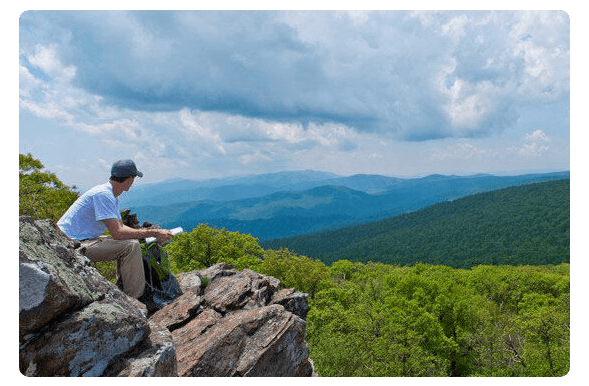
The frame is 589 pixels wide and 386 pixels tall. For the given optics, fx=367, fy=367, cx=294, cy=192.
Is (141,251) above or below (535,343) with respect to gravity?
above

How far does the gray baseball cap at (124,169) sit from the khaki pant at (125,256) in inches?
77.2

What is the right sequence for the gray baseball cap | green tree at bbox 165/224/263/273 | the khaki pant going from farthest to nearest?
1. green tree at bbox 165/224/263/273
2. the khaki pant
3. the gray baseball cap

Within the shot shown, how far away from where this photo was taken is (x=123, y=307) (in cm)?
821

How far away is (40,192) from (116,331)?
26.0 metres

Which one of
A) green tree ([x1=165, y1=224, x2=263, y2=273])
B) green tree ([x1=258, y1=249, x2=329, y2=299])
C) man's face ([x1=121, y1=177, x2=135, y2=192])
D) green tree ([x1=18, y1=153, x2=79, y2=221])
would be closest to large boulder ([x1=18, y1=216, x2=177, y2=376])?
man's face ([x1=121, y1=177, x2=135, y2=192])

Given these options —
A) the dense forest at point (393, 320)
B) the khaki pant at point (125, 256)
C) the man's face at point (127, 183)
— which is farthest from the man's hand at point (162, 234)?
the dense forest at point (393, 320)

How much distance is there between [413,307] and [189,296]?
85.8ft

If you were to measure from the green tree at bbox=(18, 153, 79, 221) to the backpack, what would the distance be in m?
16.7

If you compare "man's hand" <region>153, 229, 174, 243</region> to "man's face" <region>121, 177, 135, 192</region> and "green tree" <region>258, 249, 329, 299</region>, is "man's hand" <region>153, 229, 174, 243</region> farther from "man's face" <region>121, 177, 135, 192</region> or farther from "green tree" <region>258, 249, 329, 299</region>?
"green tree" <region>258, 249, 329, 299</region>

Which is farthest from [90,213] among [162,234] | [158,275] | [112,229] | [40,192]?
[40,192]

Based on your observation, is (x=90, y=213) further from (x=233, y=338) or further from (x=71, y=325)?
(x=233, y=338)

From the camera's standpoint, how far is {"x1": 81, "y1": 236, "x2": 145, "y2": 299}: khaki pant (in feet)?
34.2
